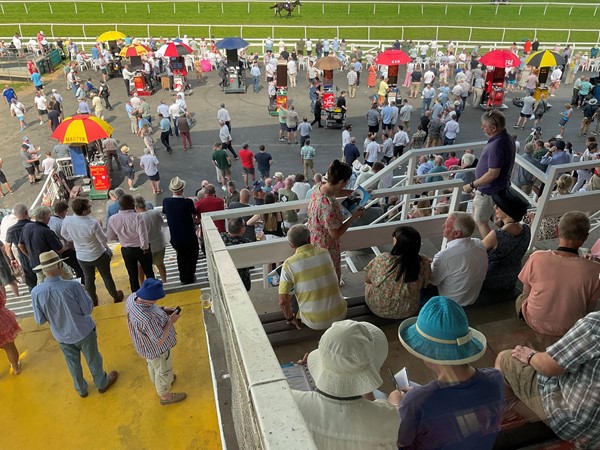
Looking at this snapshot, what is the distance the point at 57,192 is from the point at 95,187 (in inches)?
43.9

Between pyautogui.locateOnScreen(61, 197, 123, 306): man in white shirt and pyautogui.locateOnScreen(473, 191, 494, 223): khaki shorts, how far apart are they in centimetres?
451

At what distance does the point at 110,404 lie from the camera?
5020 millimetres

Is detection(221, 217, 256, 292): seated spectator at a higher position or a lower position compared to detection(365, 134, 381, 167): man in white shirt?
higher

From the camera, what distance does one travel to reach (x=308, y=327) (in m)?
4.30


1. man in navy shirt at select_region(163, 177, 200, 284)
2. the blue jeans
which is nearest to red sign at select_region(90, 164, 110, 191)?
man in navy shirt at select_region(163, 177, 200, 284)

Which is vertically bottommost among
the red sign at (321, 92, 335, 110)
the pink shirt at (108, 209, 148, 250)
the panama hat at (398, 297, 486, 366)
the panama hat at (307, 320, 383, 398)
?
the red sign at (321, 92, 335, 110)

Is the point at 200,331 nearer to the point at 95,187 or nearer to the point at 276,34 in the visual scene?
the point at 95,187

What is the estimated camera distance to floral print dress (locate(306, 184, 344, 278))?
4.70 metres

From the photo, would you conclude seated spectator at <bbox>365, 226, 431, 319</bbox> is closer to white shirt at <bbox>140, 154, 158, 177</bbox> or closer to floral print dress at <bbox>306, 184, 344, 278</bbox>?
floral print dress at <bbox>306, 184, 344, 278</bbox>

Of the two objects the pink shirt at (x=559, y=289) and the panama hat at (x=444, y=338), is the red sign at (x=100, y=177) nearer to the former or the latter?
the pink shirt at (x=559, y=289)

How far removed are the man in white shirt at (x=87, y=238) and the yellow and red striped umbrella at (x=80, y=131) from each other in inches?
254

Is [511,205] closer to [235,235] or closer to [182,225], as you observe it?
[235,235]

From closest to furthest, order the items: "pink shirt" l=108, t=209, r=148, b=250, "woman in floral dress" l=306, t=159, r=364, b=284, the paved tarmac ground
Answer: "woman in floral dress" l=306, t=159, r=364, b=284
"pink shirt" l=108, t=209, r=148, b=250
the paved tarmac ground

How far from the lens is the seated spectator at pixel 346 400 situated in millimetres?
2219
